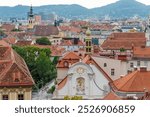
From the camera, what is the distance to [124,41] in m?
72.2

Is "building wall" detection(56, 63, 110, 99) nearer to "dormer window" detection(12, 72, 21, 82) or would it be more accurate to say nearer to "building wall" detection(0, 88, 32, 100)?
"dormer window" detection(12, 72, 21, 82)

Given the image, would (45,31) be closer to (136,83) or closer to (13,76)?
(136,83)

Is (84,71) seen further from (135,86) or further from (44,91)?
→ (44,91)

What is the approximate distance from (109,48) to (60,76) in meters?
35.8

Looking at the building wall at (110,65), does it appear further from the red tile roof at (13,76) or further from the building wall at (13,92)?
the building wall at (13,92)

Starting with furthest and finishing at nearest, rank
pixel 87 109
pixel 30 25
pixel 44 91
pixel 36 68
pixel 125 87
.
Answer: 1. pixel 30 25
2. pixel 36 68
3. pixel 44 91
4. pixel 125 87
5. pixel 87 109

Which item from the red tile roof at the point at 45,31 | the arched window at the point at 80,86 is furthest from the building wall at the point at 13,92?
the red tile roof at the point at 45,31

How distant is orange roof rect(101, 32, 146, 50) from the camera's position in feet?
227

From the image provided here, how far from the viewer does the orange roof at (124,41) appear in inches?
2729

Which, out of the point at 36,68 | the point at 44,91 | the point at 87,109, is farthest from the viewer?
the point at 36,68

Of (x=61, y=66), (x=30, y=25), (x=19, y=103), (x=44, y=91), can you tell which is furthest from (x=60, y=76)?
(x=30, y=25)

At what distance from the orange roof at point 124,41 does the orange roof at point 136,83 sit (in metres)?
42.8

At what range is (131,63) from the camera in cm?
3766

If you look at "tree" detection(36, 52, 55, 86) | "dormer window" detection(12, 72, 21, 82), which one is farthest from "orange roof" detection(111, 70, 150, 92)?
"tree" detection(36, 52, 55, 86)
